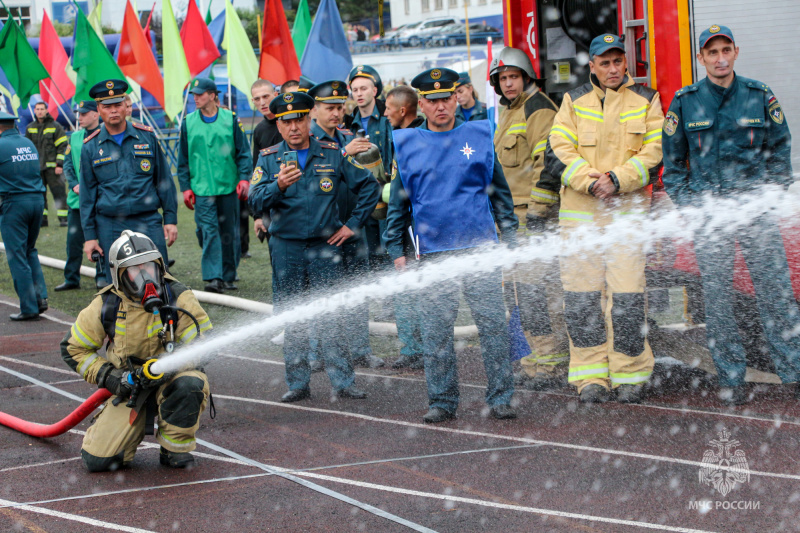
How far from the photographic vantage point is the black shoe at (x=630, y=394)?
19.9 feet

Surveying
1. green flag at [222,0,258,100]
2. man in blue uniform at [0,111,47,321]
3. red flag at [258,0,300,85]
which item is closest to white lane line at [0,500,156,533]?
A: man in blue uniform at [0,111,47,321]

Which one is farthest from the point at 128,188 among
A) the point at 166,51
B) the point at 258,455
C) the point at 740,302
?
the point at 166,51

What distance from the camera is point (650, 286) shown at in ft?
23.6

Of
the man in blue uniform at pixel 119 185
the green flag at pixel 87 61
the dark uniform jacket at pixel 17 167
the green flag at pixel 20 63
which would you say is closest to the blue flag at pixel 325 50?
the dark uniform jacket at pixel 17 167

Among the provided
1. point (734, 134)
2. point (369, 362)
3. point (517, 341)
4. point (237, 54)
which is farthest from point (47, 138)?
point (734, 134)

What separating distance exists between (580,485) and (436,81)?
2.62 m

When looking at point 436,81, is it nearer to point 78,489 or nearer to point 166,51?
point 78,489

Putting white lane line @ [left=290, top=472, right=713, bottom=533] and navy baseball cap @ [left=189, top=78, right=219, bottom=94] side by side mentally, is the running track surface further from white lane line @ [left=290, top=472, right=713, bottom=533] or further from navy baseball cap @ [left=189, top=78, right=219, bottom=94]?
navy baseball cap @ [left=189, top=78, right=219, bottom=94]

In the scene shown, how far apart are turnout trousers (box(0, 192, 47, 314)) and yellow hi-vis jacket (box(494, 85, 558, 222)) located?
5346 millimetres

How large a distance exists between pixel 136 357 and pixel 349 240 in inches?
74.7

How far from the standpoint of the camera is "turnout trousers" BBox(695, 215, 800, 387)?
19.5 feet

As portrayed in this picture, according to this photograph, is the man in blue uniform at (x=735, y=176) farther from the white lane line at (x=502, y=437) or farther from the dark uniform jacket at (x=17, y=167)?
the dark uniform jacket at (x=17, y=167)

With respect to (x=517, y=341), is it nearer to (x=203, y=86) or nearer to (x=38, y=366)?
(x=38, y=366)

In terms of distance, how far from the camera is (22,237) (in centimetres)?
984
